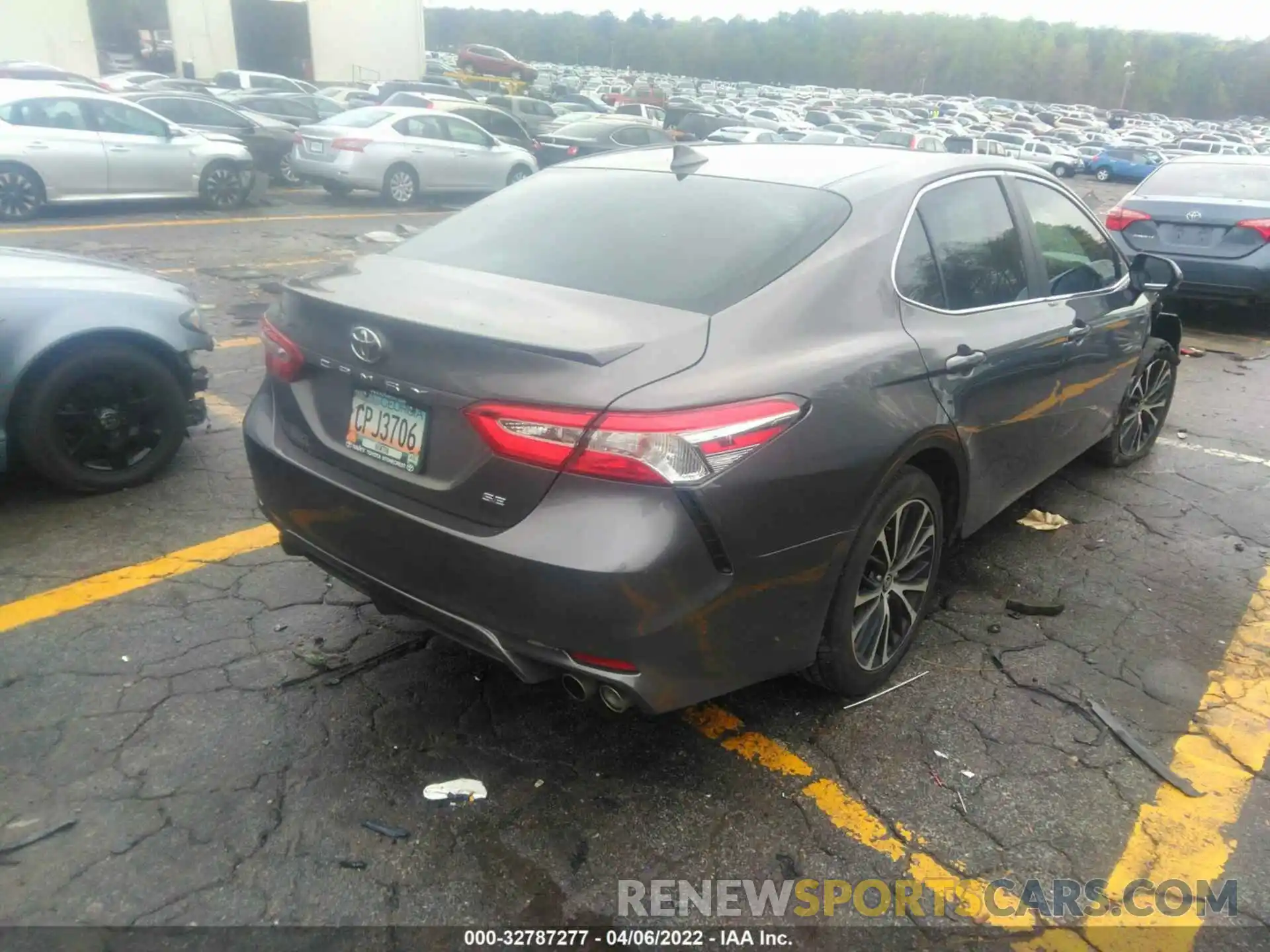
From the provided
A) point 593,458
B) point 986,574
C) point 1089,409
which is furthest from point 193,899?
point 1089,409

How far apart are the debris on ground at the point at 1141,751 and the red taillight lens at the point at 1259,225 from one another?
7.01 metres

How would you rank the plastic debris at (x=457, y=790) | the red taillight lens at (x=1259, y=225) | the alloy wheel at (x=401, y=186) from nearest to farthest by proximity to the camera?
1. the plastic debris at (x=457, y=790)
2. the red taillight lens at (x=1259, y=225)
3. the alloy wheel at (x=401, y=186)

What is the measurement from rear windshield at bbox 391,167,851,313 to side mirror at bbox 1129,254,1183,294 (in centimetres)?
250

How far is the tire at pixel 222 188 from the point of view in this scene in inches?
523

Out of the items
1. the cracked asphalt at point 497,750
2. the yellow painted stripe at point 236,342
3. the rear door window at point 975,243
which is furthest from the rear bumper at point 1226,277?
the yellow painted stripe at point 236,342

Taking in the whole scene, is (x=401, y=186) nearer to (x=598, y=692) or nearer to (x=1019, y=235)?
(x=1019, y=235)

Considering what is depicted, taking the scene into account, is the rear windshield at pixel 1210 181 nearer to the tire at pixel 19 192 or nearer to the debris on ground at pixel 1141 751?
the debris on ground at pixel 1141 751

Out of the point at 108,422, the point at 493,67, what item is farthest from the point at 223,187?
the point at 493,67

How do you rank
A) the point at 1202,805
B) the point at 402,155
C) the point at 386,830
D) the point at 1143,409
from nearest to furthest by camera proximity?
the point at 386,830 < the point at 1202,805 < the point at 1143,409 < the point at 402,155

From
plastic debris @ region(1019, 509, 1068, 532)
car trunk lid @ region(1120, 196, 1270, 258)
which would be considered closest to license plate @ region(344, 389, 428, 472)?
plastic debris @ region(1019, 509, 1068, 532)

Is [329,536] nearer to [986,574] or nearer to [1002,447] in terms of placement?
[1002,447]

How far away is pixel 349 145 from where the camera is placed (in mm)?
14586

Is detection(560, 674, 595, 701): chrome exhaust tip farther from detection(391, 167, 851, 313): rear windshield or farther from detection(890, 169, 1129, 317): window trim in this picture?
detection(890, 169, 1129, 317): window trim

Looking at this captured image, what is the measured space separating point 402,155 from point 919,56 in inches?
4052
